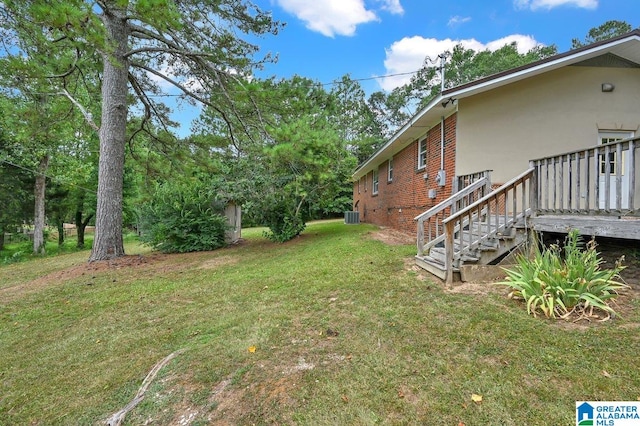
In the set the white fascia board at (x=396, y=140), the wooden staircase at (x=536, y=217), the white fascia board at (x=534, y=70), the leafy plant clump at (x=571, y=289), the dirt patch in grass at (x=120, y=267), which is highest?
the white fascia board at (x=534, y=70)

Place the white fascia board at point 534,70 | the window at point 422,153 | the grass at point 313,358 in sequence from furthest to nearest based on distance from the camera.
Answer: the window at point 422,153 → the white fascia board at point 534,70 → the grass at point 313,358

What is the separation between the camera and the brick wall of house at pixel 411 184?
→ 7.62 m

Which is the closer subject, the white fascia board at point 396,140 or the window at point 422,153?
the white fascia board at point 396,140

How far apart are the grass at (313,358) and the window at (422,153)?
5440 millimetres

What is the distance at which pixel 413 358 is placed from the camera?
264cm

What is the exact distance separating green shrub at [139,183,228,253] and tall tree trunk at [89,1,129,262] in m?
1.74

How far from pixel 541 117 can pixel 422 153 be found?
3092mm

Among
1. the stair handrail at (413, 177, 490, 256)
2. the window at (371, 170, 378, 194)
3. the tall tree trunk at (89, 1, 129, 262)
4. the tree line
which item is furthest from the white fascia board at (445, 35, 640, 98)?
the window at (371, 170, 378, 194)

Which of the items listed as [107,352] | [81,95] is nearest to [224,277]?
[107,352]

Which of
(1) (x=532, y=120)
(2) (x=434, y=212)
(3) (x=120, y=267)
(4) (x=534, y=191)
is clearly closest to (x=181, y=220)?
(3) (x=120, y=267)

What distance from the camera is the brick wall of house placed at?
762 cm

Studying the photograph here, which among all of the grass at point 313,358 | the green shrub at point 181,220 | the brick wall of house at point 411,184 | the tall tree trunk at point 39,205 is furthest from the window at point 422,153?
the tall tree trunk at point 39,205

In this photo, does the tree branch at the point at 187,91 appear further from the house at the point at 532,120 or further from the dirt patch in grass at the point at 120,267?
the house at the point at 532,120

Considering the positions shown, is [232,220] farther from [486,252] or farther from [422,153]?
[486,252]
